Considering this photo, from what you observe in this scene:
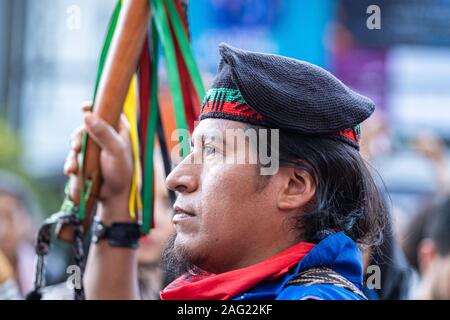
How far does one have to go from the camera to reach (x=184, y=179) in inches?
92.0

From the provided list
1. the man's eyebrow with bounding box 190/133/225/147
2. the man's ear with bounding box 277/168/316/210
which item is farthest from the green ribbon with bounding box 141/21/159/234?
the man's ear with bounding box 277/168/316/210

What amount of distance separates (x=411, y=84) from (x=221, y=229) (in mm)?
17386

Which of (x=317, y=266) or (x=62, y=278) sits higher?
(x=317, y=266)

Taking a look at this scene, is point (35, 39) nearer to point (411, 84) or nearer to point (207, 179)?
point (411, 84)

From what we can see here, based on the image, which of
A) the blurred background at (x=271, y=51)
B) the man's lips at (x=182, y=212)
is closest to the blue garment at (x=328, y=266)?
the man's lips at (x=182, y=212)

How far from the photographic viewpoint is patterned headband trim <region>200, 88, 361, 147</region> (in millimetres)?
2291

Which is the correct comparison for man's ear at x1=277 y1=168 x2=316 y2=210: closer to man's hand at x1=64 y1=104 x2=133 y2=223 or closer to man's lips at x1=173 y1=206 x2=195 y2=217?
man's lips at x1=173 y1=206 x2=195 y2=217

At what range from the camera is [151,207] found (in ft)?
9.93

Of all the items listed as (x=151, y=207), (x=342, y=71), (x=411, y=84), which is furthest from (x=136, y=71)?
(x=411, y=84)

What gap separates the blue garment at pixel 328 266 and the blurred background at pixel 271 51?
5988mm

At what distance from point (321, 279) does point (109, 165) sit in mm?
1000

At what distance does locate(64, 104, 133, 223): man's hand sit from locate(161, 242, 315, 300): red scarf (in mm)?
760

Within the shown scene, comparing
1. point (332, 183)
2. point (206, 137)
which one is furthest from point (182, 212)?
point (332, 183)

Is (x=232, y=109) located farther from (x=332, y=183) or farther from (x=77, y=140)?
(x=77, y=140)
